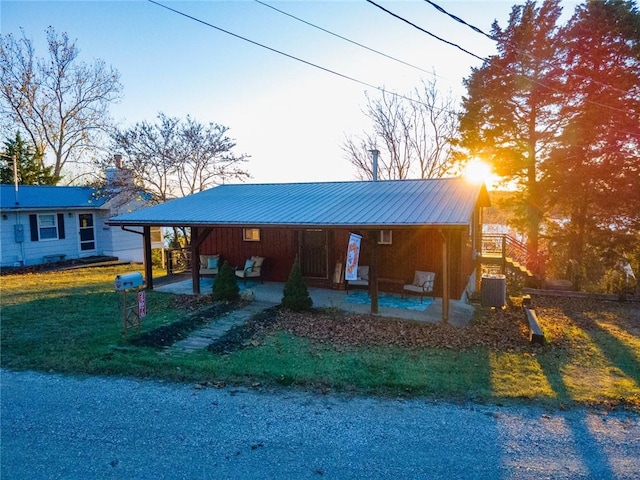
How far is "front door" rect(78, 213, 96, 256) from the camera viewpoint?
2022 cm

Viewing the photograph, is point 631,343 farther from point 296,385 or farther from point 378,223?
point 296,385

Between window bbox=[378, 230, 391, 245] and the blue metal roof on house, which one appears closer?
window bbox=[378, 230, 391, 245]

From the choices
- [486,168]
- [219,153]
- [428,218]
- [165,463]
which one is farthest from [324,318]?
[219,153]

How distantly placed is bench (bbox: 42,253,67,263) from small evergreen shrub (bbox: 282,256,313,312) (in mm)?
14680

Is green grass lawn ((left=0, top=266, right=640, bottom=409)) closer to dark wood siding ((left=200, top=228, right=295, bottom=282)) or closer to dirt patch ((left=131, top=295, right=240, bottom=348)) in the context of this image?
dirt patch ((left=131, top=295, right=240, bottom=348))

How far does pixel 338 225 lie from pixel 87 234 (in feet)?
55.1

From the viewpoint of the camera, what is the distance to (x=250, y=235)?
552 inches

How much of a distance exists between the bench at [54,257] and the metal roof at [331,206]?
8638mm

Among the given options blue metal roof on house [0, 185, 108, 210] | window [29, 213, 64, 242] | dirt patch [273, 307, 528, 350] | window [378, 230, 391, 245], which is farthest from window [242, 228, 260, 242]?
window [29, 213, 64, 242]

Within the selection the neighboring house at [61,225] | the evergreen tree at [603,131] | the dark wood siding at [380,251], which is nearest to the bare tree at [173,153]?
the neighboring house at [61,225]

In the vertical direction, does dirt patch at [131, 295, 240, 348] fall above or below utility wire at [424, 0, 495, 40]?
below

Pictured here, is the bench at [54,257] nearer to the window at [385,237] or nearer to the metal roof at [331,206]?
the metal roof at [331,206]

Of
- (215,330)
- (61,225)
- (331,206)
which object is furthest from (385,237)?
(61,225)

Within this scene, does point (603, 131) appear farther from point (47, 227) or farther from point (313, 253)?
point (47, 227)
